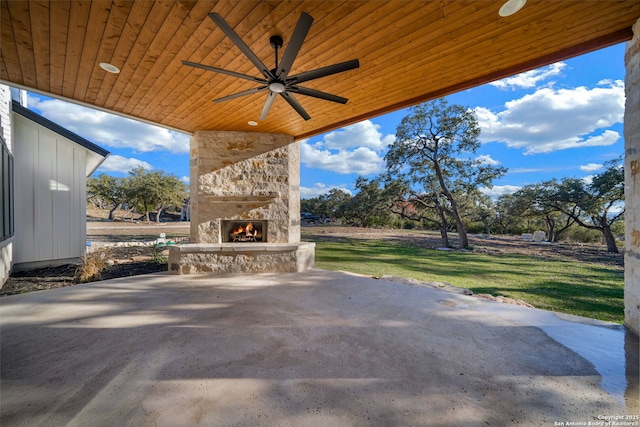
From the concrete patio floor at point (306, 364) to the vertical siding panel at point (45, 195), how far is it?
2.69 metres

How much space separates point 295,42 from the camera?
1.84m

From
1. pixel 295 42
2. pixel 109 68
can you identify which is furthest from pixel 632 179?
pixel 109 68

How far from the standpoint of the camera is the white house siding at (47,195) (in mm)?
4465

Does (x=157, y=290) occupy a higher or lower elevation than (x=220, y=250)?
lower

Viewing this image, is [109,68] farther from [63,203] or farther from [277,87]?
[63,203]

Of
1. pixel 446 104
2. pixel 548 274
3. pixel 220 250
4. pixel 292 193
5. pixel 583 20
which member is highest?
pixel 446 104

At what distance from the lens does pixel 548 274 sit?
5.05m

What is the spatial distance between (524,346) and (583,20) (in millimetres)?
2887

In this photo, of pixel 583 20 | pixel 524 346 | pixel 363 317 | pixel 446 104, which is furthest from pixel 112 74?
pixel 446 104

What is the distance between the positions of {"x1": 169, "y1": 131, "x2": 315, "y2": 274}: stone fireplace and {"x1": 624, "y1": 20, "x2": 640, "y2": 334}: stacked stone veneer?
13.2 ft

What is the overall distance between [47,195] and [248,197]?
4214 mm

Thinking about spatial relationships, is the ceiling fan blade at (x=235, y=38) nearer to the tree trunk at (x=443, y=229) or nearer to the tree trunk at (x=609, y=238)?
the tree trunk at (x=443, y=229)

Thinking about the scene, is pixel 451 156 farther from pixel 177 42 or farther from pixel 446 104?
pixel 177 42

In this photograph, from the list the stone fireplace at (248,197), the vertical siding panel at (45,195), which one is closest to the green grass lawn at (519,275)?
the stone fireplace at (248,197)
